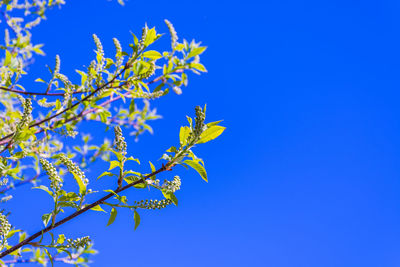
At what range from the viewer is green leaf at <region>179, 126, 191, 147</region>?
169 cm

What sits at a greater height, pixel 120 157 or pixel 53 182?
pixel 120 157

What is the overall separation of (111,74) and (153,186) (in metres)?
1.40

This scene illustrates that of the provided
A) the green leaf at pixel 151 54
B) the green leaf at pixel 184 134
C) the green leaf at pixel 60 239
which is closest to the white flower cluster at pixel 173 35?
the green leaf at pixel 151 54

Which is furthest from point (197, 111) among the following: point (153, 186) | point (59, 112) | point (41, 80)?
point (41, 80)

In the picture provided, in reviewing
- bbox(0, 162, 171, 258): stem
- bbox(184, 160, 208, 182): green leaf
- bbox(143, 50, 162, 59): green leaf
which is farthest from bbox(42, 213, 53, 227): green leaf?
bbox(143, 50, 162, 59): green leaf

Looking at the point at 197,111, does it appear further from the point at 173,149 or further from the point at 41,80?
the point at 41,80

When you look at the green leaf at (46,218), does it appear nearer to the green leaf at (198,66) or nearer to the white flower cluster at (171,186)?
the white flower cluster at (171,186)

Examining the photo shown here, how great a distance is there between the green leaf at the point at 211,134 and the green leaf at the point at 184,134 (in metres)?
0.08

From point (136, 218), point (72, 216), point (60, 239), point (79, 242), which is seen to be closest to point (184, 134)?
point (136, 218)

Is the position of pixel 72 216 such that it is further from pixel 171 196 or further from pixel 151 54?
pixel 151 54

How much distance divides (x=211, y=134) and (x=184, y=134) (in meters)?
0.14

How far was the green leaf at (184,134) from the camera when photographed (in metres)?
1.69

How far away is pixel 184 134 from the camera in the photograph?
1.70 m

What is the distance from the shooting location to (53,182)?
1597 mm
